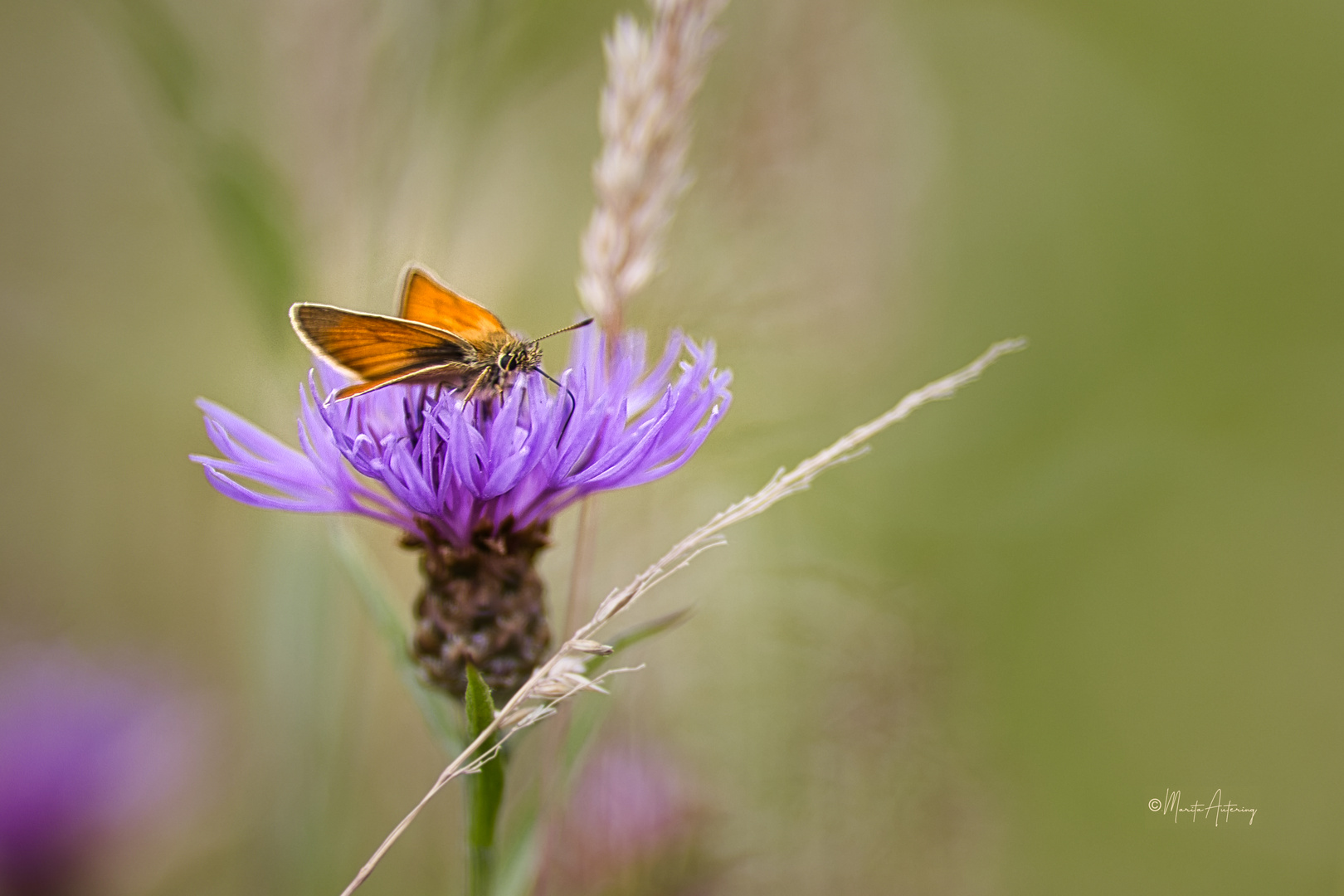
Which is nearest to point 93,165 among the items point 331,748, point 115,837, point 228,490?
point 115,837

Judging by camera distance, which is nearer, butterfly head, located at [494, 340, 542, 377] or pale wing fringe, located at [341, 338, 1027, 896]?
pale wing fringe, located at [341, 338, 1027, 896]

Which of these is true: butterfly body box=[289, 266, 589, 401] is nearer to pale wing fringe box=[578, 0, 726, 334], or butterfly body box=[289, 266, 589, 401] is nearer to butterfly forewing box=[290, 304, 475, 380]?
butterfly forewing box=[290, 304, 475, 380]

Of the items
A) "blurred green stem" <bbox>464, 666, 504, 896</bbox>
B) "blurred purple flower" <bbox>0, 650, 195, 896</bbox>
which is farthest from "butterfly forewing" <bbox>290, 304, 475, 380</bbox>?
"blurred purple flower" <bbox>0, 650, 195, 896</bbox>

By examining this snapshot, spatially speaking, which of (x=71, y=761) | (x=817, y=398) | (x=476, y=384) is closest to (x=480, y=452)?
(x=476, y=384)

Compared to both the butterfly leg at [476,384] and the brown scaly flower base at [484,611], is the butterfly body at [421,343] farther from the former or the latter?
the brown scaly flower base at [484,611]

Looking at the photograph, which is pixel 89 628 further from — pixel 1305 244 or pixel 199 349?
pixel 1305 244

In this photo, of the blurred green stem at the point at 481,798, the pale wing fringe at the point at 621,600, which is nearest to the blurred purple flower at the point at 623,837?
the blurred green stem at the point at 481,798

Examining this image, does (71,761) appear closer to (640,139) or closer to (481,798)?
(481,798)
